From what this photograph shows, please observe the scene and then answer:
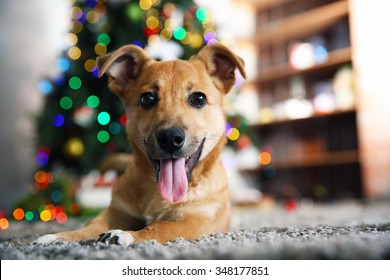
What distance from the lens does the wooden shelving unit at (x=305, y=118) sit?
414cm

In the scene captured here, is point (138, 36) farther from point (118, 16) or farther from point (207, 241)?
point (207, 241)

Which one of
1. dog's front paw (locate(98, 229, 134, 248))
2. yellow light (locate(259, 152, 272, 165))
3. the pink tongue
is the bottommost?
dog's front paw (locate(98, 229, 134, 248))

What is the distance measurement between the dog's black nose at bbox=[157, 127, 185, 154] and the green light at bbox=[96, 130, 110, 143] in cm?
164

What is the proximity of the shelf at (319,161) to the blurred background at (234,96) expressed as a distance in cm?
2

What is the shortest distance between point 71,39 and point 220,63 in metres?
1.81

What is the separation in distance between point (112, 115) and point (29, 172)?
1.75 meters

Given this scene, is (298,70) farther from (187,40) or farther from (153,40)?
(153,40)

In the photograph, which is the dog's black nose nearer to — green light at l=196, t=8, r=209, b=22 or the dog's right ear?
the dog's right ear

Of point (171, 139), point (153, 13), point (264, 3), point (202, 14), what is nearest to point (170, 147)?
point (171, 139)

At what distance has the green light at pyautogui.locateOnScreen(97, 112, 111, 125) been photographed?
2.80m

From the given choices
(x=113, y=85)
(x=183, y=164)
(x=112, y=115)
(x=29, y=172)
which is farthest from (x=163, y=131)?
(x=29, y=172)

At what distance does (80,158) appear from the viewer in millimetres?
2969

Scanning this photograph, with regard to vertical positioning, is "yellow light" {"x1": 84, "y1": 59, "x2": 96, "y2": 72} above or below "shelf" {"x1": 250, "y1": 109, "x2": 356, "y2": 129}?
above

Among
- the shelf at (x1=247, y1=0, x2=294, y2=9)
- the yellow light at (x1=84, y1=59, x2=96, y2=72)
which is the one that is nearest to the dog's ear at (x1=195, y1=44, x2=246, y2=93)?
the yellow light at (x1=84, y1=59, x2=96, y2=72)
